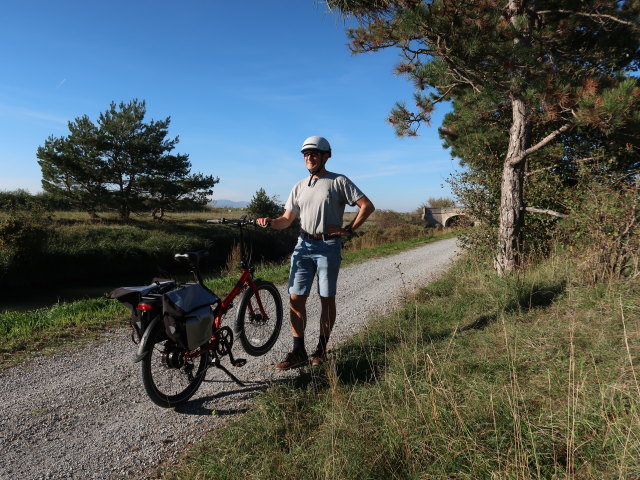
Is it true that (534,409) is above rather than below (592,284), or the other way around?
below

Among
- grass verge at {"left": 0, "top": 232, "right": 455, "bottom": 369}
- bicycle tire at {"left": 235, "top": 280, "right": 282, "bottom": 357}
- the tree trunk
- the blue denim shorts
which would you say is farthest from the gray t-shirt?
the tree trunk

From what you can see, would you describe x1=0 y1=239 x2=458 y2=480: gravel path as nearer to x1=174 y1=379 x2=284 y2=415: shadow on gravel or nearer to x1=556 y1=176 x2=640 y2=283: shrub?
x1=174 y1=379 x2=284 y2=415: shadow on gravel

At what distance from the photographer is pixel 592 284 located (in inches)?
190

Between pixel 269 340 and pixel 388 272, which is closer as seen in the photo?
pixel 269 340

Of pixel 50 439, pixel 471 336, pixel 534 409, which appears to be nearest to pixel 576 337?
pixel 471 336

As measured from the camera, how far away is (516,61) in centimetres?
500

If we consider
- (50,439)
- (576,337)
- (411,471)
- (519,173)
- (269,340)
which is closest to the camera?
(411,471)

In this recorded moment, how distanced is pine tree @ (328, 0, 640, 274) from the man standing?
2458 millimetres

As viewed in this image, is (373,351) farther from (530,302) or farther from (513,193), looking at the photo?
(513,193)

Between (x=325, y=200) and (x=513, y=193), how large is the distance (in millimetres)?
3977

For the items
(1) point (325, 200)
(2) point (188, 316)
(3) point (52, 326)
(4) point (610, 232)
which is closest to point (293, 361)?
(2) point (188, 316)

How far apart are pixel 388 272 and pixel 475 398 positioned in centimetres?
785

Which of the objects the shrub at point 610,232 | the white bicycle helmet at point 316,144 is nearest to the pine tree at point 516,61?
the shrub at point 610,232

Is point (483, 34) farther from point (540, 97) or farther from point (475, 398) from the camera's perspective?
point (475, 398)
